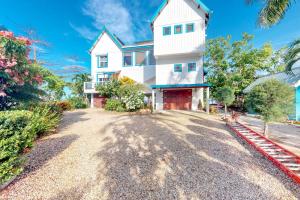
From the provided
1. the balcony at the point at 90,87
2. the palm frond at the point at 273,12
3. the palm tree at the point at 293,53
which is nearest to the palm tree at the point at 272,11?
the palm frond at the point at 273,12

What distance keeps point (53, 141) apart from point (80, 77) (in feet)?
59.4

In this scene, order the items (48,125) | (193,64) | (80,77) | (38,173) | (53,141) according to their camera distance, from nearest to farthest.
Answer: (38,173) < (53,141) < (48,125) < (193,64) < (80,77)

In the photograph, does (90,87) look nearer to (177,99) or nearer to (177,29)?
(177,99)

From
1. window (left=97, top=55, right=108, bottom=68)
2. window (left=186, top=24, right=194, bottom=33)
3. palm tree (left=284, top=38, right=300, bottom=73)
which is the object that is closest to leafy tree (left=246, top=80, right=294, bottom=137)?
palm tree (left=284, top=38, right=300, bottom=73)

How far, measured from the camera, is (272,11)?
Answer: 7629mm

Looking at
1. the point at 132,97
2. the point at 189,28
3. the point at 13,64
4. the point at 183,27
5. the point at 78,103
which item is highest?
the point at 183,27

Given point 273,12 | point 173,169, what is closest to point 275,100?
point 273,12

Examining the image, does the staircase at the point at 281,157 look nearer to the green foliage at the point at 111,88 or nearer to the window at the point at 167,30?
the window at the point at 167,30

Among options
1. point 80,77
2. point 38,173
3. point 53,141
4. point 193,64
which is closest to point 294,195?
point 38,173

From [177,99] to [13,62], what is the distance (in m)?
13.3

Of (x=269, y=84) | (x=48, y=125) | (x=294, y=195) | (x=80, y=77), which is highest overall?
(x=80, y=77)

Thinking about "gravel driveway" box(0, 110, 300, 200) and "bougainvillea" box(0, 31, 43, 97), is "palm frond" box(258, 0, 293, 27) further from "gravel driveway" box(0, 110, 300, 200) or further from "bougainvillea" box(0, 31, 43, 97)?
"bougainvillea" box(0, 31, 43, 97)

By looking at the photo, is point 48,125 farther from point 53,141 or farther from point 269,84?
point 269,84

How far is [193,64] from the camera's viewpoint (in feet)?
47.7
